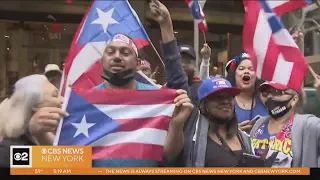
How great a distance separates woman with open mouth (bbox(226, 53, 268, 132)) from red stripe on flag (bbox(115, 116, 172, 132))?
2.01 feet

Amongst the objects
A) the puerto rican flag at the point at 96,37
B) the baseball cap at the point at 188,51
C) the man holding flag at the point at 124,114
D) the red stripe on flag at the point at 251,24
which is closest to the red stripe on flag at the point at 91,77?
the puerto rican flag at the point at 96,37

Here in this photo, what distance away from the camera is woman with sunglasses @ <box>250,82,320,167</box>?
229cm

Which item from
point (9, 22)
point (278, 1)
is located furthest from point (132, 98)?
point (9, 22)

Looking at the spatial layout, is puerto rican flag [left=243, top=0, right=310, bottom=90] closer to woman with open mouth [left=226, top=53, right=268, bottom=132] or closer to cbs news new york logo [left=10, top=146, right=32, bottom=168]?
woman with open mouth [left=226, top=53, right=268, bottom=132]

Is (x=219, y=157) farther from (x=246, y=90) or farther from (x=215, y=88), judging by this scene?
(x=246, y=90)

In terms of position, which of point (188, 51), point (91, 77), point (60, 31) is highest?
point (60, 31)

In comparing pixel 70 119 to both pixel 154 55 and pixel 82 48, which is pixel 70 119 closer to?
pixel 82 48

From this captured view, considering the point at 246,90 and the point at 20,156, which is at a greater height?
the point at 246,90

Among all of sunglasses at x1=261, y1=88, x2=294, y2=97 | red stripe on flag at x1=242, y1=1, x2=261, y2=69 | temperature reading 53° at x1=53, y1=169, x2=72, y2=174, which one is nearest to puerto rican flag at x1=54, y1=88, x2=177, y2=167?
temperature reading 53° at x1=53, y1=169, x2=72, y2=174

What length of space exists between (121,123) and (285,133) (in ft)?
2.51

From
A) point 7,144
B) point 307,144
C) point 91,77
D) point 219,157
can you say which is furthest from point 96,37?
point 307,144

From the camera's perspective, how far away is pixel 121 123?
2.35 m

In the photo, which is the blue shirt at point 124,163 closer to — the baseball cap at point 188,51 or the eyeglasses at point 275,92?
the eyeglasses at point 275,92

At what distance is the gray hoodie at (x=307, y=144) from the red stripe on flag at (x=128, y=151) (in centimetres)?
61
